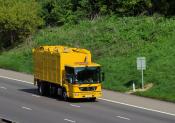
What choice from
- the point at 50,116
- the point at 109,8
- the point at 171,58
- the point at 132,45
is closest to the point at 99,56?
the point at 132,45

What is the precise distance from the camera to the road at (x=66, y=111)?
33500 millimetres

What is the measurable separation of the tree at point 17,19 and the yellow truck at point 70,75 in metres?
29.0

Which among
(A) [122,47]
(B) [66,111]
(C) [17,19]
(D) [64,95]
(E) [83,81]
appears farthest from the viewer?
(C) [17,19]

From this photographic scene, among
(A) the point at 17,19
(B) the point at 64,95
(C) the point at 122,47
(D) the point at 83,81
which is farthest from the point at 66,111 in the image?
(A) the point at 17,19

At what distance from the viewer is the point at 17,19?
73.1 meters

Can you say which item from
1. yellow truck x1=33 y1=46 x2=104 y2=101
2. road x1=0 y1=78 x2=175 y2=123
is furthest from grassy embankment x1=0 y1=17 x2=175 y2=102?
road x1=0 y1=78 x2=175 y2=123

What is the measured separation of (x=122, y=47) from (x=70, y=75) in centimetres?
1915

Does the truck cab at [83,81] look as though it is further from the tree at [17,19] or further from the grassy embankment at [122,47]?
the tree at [17,19]

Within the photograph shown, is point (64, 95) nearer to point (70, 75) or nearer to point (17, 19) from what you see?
point (70, 75)

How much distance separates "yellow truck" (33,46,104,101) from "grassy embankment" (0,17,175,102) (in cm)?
520

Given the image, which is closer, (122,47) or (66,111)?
(66,111)

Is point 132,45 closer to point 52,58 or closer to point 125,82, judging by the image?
point 125,82

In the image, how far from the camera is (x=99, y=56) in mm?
59688

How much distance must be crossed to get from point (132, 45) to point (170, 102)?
57.1 ft
